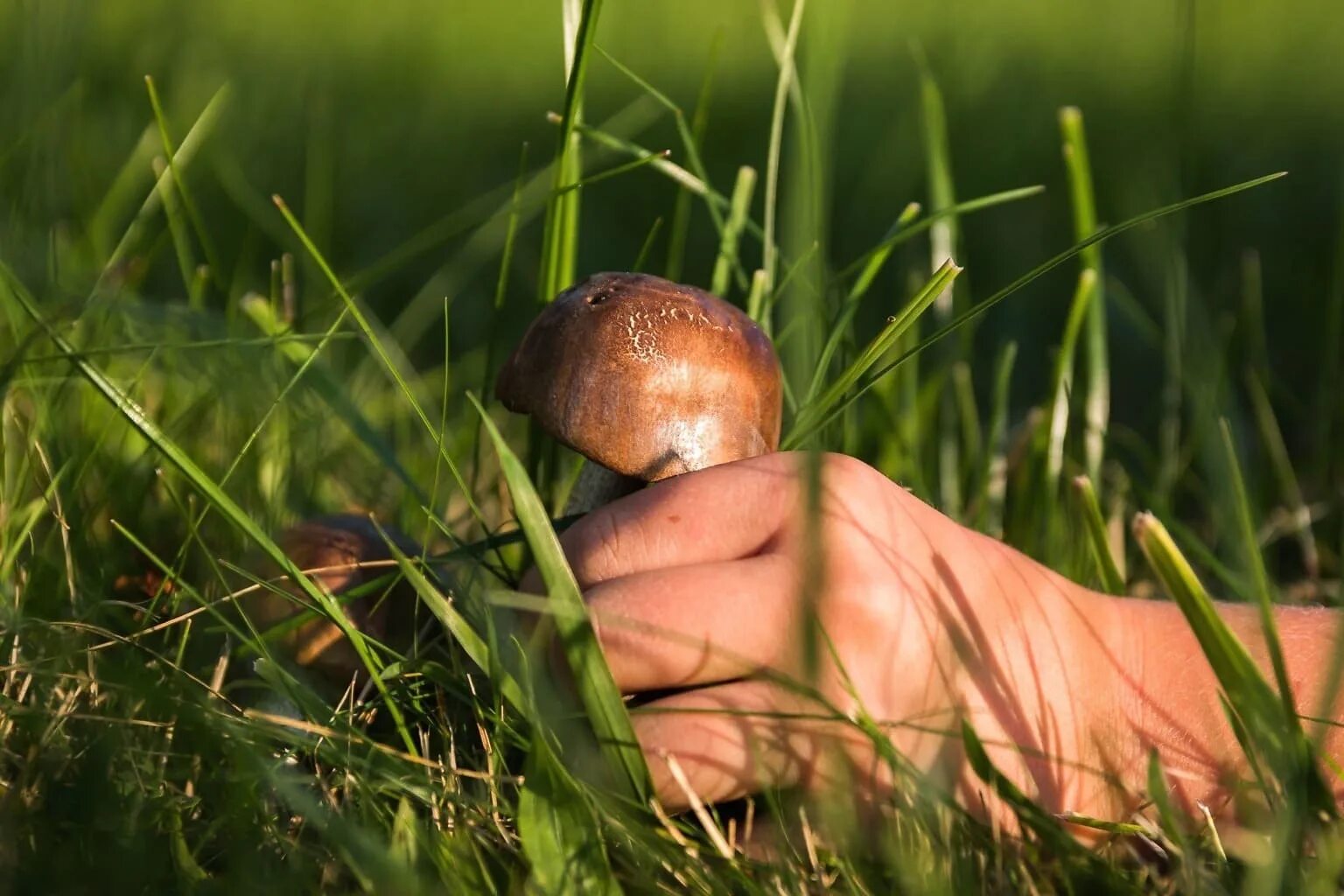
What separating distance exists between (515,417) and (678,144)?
1.74 m

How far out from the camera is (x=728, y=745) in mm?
1023

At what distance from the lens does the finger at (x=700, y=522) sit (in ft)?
3.51

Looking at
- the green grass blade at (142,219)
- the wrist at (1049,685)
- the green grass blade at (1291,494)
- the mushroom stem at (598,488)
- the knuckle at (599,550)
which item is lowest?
the green grass blade at (1291,494)

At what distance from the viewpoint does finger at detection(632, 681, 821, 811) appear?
3.34 feet

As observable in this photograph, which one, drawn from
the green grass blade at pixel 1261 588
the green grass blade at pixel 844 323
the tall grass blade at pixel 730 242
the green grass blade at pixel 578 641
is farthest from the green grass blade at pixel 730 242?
the green grass blade at pixel 1261 588

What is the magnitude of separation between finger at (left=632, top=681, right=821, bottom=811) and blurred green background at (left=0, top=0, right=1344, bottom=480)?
2.00 feet

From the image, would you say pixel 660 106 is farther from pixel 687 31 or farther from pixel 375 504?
pixel 375 504

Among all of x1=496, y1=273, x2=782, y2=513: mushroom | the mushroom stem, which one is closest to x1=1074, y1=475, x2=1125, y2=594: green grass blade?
x1=496, y1=273, x2=782, y2=513: mushroom

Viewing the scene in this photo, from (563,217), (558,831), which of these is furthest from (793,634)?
(563,217)

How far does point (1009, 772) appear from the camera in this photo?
3.61 ft

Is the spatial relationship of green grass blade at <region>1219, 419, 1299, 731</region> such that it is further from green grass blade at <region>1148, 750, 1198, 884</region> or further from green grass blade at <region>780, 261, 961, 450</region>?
green grass blade at <region>780, 261, 961, 450</region>

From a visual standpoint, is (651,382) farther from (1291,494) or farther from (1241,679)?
(1291,494)

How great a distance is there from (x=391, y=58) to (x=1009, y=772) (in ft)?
13.6

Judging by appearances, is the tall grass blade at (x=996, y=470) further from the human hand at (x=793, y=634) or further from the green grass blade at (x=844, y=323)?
the human hand at (x=793, y=634)
